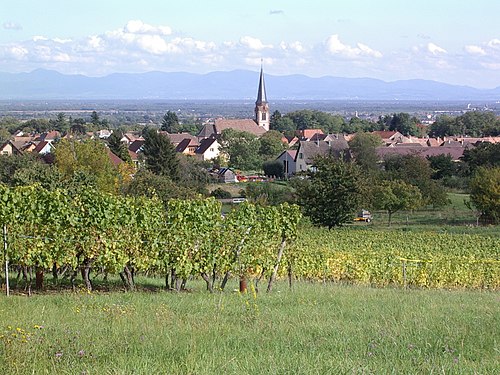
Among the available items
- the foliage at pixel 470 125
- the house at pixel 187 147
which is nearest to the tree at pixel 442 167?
the house at pixel 187 147

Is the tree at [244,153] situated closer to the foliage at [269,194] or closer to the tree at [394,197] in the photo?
the foliage at [269,194]

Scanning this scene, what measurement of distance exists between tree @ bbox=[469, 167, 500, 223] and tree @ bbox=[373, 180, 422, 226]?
4659 mm

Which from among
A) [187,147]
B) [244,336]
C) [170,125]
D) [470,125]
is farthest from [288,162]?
[244,336]

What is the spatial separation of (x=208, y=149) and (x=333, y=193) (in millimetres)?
70603

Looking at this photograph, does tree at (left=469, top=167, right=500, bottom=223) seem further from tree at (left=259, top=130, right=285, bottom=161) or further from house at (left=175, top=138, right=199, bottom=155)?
house at (left=175, top=138, right=199, bottom=155)

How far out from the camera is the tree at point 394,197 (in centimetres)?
5488

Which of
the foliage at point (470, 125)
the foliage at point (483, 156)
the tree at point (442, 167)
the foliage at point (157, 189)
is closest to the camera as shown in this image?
the foliage at point (157, 189)

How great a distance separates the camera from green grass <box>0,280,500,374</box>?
6133 millimetres

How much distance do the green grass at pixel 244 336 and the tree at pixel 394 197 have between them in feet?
143

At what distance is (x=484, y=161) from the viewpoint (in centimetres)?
7794

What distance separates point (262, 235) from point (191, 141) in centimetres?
11401

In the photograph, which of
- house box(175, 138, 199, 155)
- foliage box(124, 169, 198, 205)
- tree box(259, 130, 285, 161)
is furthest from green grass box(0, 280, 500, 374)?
house box(175, 138, 199, 155)

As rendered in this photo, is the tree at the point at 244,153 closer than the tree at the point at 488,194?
No

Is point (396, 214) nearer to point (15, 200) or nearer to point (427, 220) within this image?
point (427, 220)
